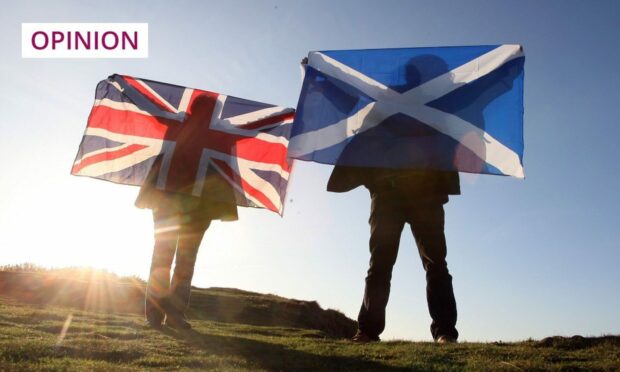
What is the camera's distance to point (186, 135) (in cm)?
738

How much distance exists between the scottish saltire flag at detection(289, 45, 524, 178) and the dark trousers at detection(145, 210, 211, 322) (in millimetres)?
1758

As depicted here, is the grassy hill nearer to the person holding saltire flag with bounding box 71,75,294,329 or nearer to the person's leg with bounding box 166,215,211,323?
the person's leg with bounding box 166,215,211,323

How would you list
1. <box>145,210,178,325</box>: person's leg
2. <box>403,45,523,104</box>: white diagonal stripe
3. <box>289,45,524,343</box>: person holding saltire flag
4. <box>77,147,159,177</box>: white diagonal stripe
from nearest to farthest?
<box>289,45,524,343</box>: person holding saltire flag
<box>145,210,178,325</box>: person's leg
<box>403,45,523,104</box>: white diagonal stripe
<box>77,147,159,177</box>: white diagonal stripe

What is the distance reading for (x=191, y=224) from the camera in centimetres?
651

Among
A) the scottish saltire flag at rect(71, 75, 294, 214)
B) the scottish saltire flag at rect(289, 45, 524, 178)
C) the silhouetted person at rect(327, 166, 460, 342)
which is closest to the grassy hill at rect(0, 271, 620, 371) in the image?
the silhouetted person at rect(327, 166, 460, 342)

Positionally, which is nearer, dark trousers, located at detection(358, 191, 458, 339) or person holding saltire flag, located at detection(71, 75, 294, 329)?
dark trousers, located at detection(358, 191, 458, 339)

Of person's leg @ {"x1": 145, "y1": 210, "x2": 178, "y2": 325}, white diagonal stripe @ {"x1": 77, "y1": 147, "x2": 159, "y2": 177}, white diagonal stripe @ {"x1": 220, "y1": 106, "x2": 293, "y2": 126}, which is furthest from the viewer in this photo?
white diagonal stripe @ {"x1": 220, "y1": 106, "x2": 293, "y2": 126}

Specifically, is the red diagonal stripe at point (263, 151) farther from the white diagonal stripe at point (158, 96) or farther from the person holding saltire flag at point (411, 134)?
the person holding saltire flag at point (411, 134)

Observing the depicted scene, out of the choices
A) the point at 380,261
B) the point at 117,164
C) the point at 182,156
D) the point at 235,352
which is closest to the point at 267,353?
the point at 235,352

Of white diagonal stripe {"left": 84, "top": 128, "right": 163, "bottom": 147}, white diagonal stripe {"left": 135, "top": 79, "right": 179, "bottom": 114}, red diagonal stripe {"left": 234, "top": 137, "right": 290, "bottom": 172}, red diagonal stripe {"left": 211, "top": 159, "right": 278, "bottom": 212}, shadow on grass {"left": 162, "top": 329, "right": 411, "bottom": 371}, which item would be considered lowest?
shadow on grass {"left": 162, "top": 329, "right": 411, "bottom": 371}

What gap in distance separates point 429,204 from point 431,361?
6.57 feet

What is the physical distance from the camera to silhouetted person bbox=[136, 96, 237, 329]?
6176 mm

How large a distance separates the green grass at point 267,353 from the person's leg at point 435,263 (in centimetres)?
52

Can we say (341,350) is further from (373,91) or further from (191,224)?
(373,91)
